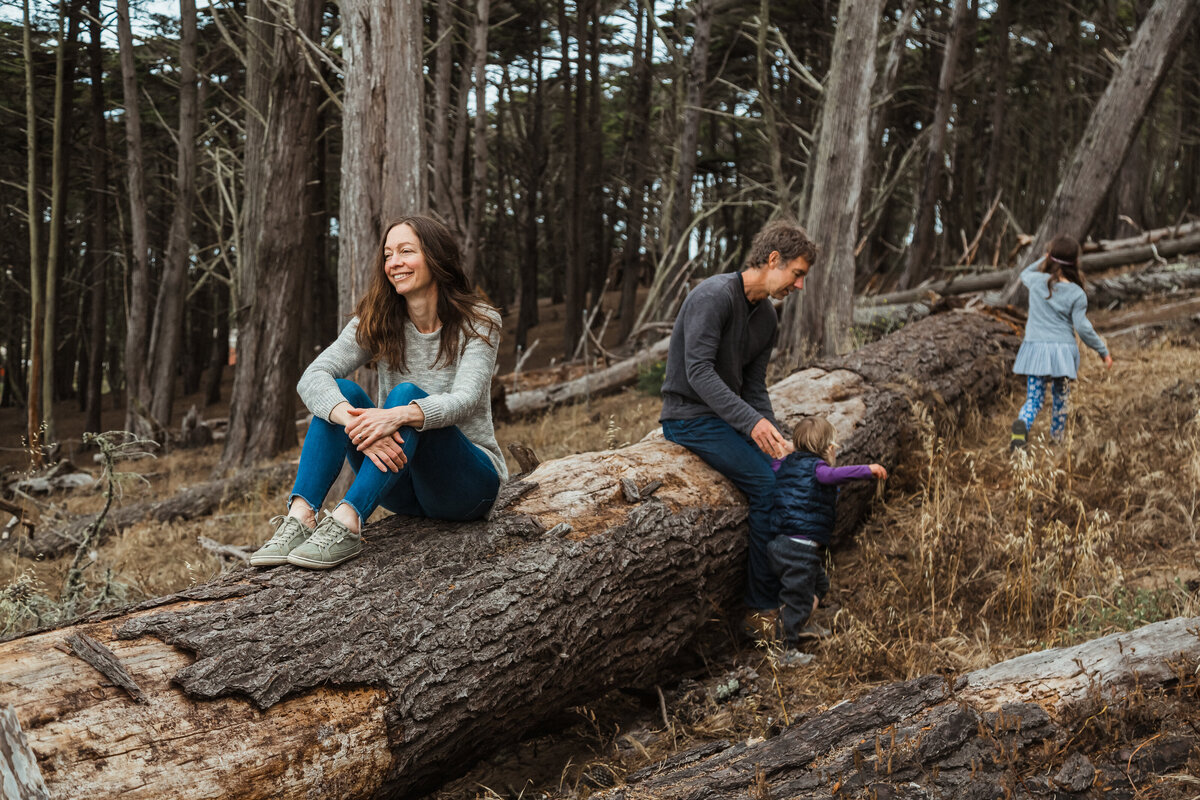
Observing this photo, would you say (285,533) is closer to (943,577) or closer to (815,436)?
(815,436)

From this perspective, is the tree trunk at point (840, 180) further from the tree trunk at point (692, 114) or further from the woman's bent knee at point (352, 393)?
the woman's bent knee at point (352, 393)

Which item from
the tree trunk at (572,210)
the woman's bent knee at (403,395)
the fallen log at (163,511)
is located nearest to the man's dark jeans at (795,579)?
the woman's bent knee at (403,395)

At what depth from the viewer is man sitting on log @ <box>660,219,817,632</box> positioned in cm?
406

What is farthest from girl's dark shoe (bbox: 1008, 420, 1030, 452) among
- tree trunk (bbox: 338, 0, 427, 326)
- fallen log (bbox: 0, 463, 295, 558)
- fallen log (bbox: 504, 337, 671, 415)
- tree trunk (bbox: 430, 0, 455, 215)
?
tree trunk (bbox: 430, 0, 455, 215)

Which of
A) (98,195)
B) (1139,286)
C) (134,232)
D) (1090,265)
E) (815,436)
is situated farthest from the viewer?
(98,195)

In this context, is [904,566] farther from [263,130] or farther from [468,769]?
[263,130]

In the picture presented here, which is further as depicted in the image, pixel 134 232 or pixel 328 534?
pixel 134 232

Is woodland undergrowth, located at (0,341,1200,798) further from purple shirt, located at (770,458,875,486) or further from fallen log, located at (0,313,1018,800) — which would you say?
purple shirt, located at (770,458,875,486)

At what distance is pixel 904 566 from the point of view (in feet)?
14.4

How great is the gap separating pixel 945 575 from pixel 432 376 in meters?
2.58

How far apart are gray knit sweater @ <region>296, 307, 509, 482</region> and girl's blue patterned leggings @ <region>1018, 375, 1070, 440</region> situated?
12.7 ft

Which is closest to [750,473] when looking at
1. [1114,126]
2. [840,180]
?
[840,180]

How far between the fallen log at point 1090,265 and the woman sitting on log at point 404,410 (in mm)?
9255

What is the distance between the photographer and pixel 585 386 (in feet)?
35.8
